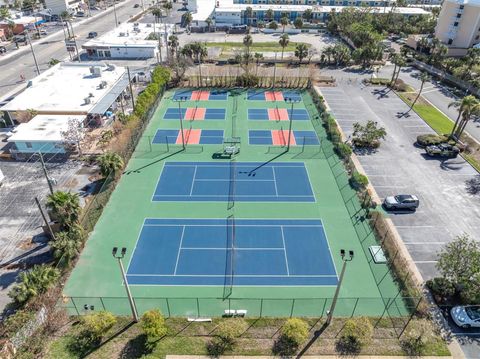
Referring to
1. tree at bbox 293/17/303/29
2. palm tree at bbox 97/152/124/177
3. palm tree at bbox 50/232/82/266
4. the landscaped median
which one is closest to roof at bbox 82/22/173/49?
tree at bbox 293/17/303/29

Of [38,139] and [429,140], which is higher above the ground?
[38,139]

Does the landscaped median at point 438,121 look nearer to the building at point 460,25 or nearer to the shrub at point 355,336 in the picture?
the shrub at point 355,336

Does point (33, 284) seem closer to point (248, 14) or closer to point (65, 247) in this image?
point (65, 247)

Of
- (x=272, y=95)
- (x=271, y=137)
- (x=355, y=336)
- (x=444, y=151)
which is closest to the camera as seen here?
(x=355, y=336)

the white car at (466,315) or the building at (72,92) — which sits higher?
the building at (72,92)

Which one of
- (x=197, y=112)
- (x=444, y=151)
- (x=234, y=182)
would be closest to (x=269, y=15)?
(x=197, y=112)

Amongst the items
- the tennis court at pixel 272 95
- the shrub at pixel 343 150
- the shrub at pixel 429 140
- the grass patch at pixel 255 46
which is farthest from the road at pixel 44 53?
the shrub at pixel 429 140

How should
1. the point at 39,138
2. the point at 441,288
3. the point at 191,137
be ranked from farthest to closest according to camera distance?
the point at 191,137 → the point at 39,138 → the point at 441,288
